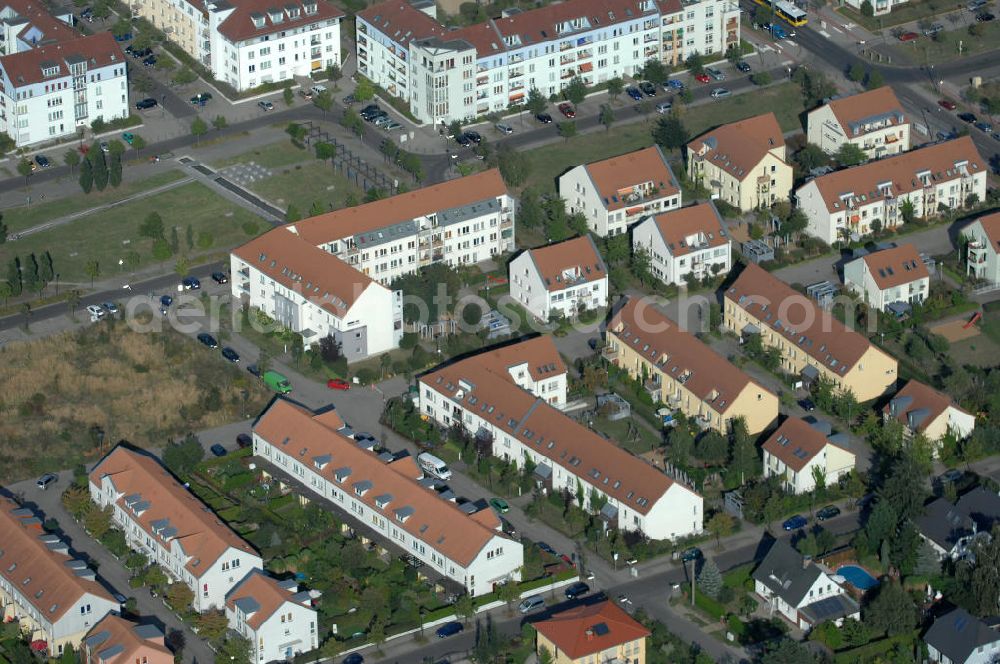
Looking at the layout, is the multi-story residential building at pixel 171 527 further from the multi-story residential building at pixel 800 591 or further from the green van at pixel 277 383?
the multi-story residential building at pixel 800 591

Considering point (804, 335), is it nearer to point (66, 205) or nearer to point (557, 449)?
point (557, 449)

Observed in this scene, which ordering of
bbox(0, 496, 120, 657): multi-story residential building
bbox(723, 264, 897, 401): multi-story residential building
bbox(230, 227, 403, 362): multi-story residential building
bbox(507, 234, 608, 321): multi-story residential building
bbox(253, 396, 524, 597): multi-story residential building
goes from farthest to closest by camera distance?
bbox(507, 234, 608, 321): multi-story residential building < bbox(230, 227, 403, 362): multi-story residential building < bbox(723, 264, 897, 401): multi-story residential building < bbox(253, 396, 524, 597): multi-story residential building < bbox(0, 496, 120, 657): multi-story residential building

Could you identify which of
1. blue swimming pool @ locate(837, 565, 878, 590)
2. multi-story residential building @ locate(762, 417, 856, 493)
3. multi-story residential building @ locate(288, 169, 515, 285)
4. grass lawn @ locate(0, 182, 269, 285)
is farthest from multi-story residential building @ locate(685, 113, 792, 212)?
blue swimming pool @ locate(837, 565, 878, 590)

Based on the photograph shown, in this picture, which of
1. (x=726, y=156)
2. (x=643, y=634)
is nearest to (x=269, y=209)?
(x=726, y=156)

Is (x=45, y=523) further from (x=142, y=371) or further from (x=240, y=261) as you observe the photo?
(x=240, y=261)

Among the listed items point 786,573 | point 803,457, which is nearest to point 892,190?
point 803,457

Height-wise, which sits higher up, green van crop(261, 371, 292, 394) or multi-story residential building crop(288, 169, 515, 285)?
multi-story residential building crop(288, 169, 515, 285)

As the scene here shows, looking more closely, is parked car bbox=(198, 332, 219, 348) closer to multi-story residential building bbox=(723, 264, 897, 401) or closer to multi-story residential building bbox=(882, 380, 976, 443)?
multi-story residential building bbox=(723, 264, 897, 401)
